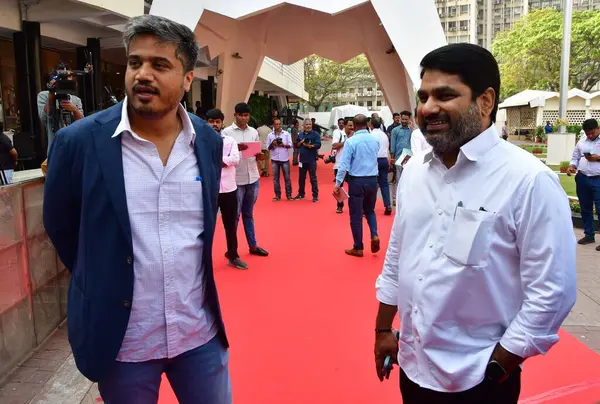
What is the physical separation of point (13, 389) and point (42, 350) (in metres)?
0.60

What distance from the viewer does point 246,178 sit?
613 cm

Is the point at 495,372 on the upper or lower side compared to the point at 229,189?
lower

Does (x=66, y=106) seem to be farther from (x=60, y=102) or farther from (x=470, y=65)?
(x=470, y=65)

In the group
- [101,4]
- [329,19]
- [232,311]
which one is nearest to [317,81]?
[329,19]

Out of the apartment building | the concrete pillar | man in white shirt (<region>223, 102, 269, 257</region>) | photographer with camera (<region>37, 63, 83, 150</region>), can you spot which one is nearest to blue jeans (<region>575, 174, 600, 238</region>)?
man in white shirt (<region>223, 102, 269, 257</region>)

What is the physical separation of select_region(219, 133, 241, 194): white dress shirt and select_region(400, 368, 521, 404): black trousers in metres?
3.94

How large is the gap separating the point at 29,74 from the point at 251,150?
→ 20.5 feet

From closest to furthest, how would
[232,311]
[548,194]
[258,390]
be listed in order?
[548,194] < [258,390] < [232,311]

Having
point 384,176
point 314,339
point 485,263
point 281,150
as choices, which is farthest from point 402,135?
point 485,263

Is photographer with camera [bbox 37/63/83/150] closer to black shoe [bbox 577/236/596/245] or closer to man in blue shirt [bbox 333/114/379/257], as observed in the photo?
man in blue shirt [bbox 333/114/379/257]

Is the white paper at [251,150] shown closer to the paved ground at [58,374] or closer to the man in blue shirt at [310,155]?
the paved ground at [58,374]

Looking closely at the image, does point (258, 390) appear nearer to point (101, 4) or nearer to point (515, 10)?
point (101, 4)

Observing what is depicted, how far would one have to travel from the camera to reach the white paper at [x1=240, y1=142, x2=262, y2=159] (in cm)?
615

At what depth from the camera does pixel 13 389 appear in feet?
10.4
